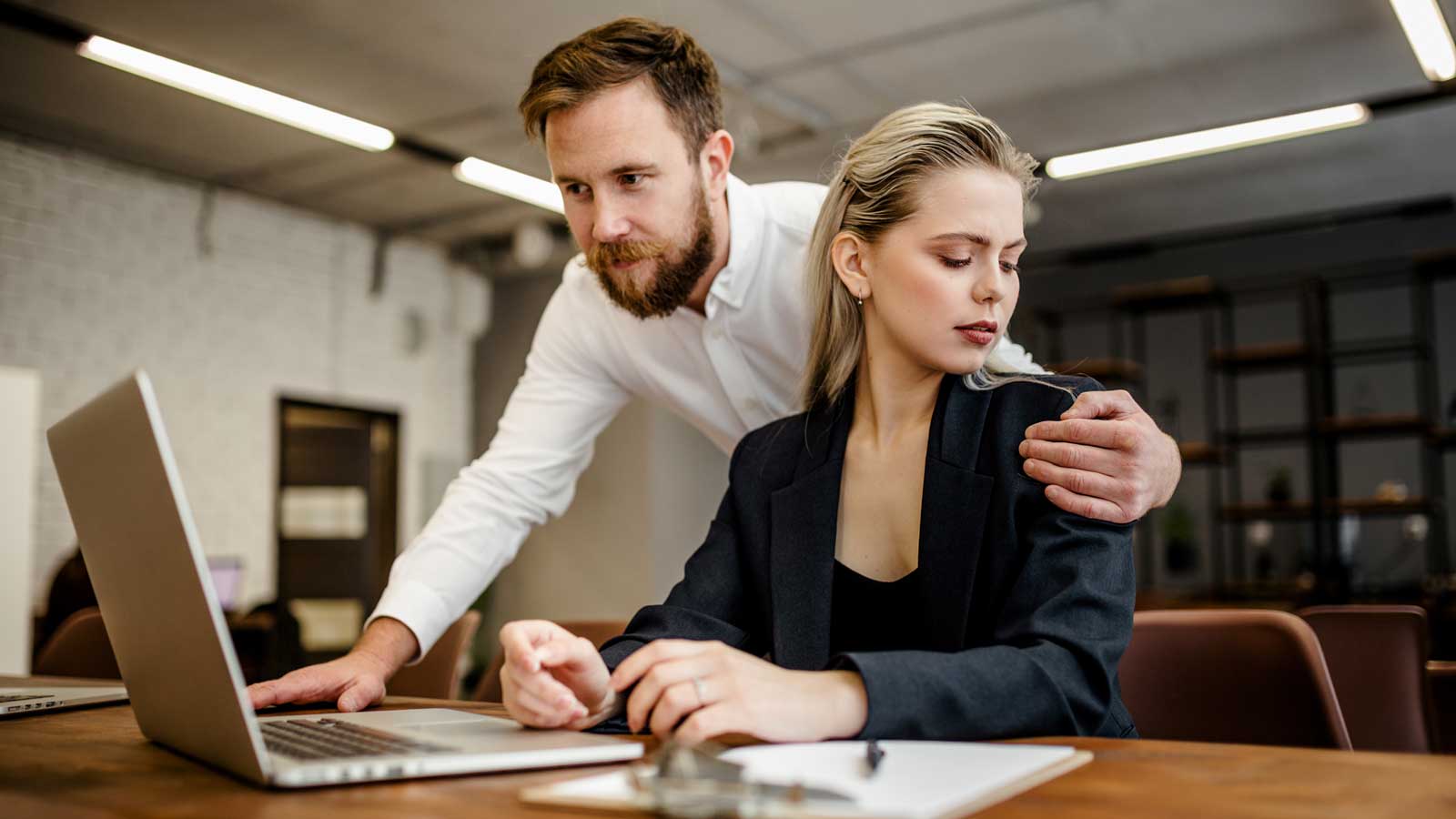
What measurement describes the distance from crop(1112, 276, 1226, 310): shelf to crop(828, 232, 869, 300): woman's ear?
6.90 metres

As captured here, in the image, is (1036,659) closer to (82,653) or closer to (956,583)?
(956,583)

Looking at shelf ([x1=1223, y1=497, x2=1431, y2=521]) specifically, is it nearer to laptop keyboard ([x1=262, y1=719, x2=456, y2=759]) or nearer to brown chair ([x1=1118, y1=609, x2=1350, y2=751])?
brown chair ([x1=1118, y1=609, x2=1350, y2=751])

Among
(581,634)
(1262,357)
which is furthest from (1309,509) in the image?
(581,634)

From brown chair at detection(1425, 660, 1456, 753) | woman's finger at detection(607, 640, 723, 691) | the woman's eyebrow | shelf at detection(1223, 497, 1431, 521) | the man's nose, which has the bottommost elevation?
brown chair at detection(1425, 660, 1456, 753)

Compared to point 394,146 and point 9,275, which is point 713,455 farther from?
point 9,275

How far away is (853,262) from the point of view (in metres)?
1.50

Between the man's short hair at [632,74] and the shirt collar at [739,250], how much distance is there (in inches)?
5.2

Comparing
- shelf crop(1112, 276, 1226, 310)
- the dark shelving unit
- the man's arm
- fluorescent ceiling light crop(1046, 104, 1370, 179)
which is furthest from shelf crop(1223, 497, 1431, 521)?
the man's arm

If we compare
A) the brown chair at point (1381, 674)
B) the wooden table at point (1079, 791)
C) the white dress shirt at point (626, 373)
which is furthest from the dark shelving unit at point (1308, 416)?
the wooden table at point (1079, 791)

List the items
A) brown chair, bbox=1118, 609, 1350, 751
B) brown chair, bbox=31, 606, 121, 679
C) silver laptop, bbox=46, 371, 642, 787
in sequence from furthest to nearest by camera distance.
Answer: brown chair, bbox=31, 606, 121, 679, brown chair, bbox=1118, 609, 1350, 751, silver laptop, bbox=46, 371, 642, 787

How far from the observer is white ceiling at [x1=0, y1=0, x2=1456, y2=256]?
15.9 feet

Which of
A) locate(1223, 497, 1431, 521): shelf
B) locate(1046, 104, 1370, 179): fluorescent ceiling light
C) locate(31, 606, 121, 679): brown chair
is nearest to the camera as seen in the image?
locate(31, 606, 121, 679): brown chair

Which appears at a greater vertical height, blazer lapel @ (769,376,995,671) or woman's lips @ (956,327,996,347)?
woman's lips @ (956,327,996,347)

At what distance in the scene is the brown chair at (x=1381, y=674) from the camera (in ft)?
6.28
